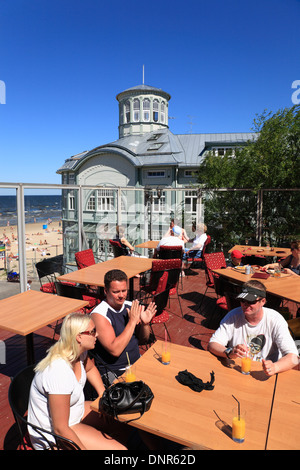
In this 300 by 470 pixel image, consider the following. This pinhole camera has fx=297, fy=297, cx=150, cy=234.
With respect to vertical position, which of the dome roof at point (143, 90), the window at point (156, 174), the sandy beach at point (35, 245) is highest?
the dome roof at point (143, 90)

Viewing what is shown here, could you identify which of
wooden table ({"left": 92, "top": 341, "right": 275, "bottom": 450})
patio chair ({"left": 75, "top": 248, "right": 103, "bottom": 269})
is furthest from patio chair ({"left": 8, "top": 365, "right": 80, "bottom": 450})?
patio chair ({"left": 75, "top": 248, "right": 103, "bottom": 269})

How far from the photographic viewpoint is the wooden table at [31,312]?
8.74ft

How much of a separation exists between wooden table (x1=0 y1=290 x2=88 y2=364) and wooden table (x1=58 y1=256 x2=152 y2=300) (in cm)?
62

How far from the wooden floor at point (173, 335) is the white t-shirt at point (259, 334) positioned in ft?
5.45

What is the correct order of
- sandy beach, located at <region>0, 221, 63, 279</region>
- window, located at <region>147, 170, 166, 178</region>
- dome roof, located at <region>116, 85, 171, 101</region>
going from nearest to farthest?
window, located at <region>147, 170, 166, 178</region> → dome roof, located at <region>116, 85, 171, 101</region> → sandy beach, located at <region>0, 221, 63, 279</region>

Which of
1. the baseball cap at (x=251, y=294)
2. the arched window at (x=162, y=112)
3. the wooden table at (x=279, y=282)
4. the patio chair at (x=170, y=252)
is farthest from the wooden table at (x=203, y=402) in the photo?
the arched window at (x=162, y=112)

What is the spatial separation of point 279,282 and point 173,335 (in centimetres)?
167

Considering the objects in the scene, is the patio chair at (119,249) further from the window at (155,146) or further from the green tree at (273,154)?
the window at (155,146)

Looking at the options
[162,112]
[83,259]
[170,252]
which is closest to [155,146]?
[162,112]

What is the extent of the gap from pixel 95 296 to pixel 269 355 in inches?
96.3

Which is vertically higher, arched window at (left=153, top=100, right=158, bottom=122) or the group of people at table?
arched window at (left=153, top=100, right=158, bottom=122)

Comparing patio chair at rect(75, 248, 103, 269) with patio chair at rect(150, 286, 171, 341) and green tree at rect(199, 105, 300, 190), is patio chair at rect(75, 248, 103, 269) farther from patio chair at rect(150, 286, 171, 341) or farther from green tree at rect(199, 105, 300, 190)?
green tree at rect(199, 105, 300, 190)

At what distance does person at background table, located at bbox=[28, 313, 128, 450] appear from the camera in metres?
1.61

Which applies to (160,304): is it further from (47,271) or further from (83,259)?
(83,259)
